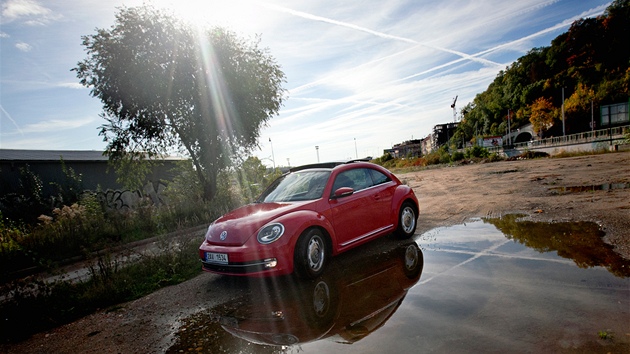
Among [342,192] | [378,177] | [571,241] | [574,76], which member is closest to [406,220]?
[378,177]

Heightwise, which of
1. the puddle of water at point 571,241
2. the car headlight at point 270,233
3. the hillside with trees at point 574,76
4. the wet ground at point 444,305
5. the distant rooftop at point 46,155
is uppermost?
the hillside with trees at point 574,76

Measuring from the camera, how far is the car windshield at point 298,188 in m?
5.30

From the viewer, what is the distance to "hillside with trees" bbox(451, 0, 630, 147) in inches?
2436

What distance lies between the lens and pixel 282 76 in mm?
16766

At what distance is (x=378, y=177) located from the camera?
6172 millimetres

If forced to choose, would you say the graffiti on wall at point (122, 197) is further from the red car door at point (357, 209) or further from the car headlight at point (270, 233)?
the car headlight at point (270, 233)

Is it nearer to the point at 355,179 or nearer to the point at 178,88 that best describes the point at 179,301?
the point at 355,179

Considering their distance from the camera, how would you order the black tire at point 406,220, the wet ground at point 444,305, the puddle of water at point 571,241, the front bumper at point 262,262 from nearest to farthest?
the wet ground at point 444,305 → the puddle of water at point 571,241 → the front bumper at point 262,262 → the black tire at point 406,220

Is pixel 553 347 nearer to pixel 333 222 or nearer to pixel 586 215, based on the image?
pixel 333 222

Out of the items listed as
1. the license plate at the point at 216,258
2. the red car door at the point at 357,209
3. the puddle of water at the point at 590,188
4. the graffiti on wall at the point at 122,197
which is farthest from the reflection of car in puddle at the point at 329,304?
the graffiti on wall at the point at 122,197

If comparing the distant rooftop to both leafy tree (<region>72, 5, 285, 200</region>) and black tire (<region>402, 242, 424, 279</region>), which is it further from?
black tire (<region>402, 242, 424, 279</region>)

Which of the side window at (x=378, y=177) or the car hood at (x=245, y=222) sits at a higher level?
the side window at (x=378, y=177)

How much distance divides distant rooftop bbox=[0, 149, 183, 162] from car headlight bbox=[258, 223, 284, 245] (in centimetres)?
1590

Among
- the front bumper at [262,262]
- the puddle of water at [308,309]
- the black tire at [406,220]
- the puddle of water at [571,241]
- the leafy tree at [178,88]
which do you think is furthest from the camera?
the leafy tree at [178,88]
